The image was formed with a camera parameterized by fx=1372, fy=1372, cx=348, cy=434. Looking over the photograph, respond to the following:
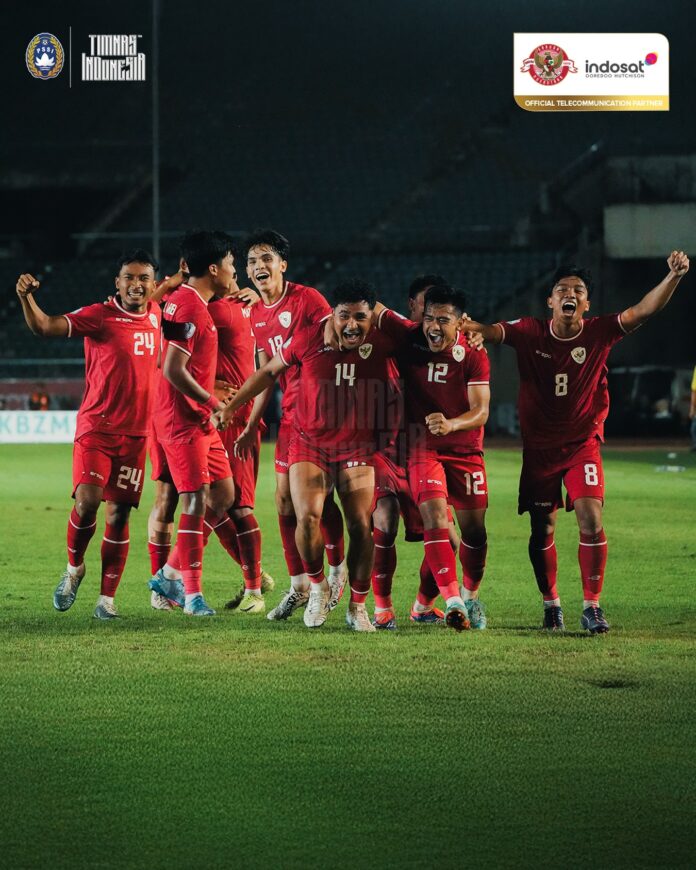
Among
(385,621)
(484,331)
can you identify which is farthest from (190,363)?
(385,621)

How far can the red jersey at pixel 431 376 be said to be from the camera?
7129mm

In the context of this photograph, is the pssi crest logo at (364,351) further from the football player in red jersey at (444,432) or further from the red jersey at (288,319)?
the red jersey at (288,319)

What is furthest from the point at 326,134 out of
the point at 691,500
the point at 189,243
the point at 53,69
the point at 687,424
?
the point at 189,243

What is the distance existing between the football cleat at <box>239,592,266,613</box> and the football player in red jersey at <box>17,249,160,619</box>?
729 mm

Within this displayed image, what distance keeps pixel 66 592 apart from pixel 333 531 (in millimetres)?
1514

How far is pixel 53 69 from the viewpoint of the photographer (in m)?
39.3

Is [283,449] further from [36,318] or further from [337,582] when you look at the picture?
[36,318]

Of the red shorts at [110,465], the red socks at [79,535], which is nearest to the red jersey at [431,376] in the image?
the red shorts at [110,465]

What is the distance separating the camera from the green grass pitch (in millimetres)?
3652

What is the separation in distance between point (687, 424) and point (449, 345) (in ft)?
80.2

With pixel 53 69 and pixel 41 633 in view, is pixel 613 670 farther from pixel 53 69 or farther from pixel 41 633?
pixel 53 69

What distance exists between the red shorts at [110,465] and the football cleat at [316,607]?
113cm

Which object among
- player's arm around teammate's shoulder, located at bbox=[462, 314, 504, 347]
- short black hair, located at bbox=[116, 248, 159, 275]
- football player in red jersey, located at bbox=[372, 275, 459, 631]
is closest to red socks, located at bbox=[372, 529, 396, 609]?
football player in red jersey, located at bbox=[372, 275, 459, 631]

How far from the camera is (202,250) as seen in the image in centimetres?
758
